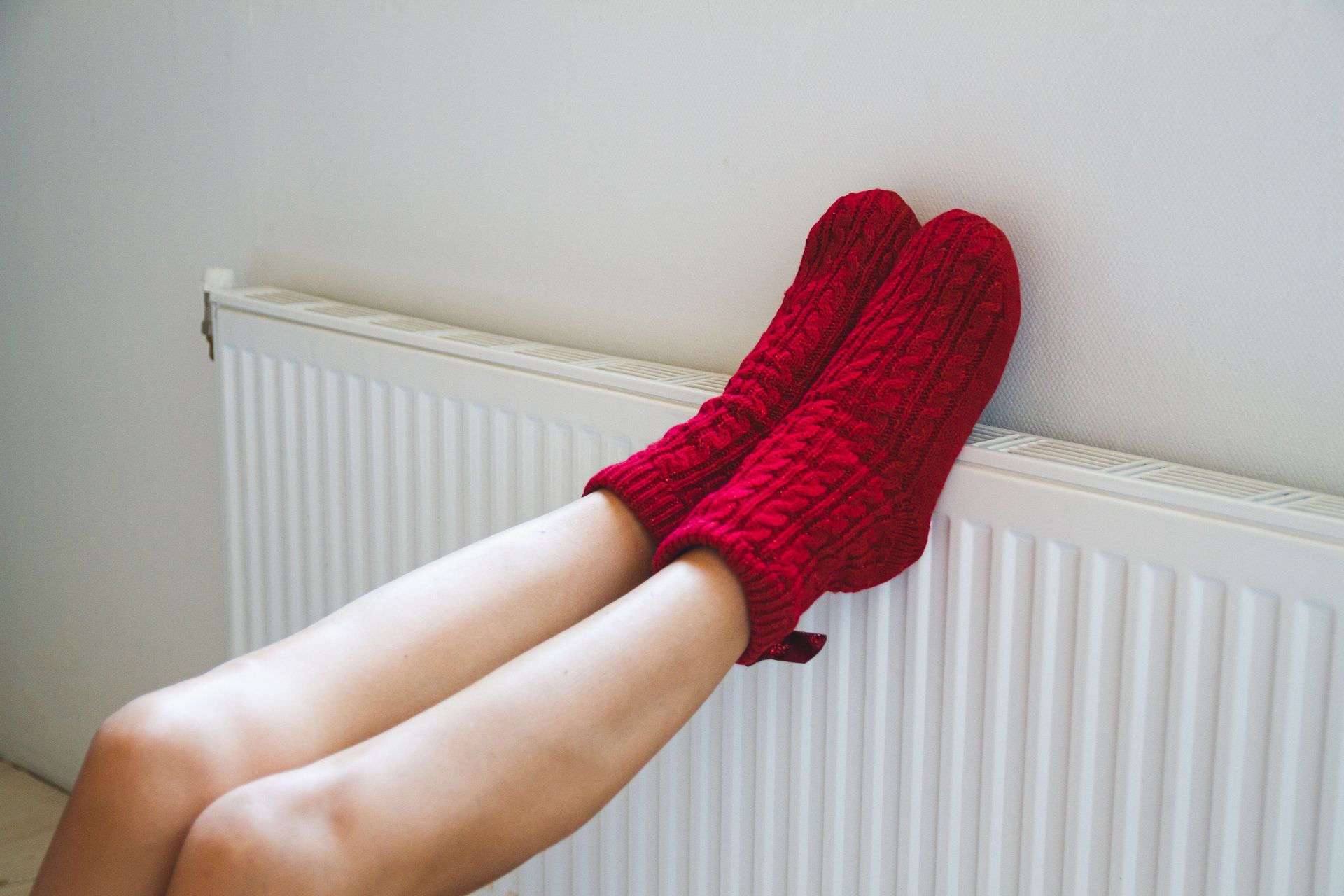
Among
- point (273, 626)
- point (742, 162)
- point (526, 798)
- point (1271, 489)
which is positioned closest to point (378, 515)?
point (273, 626)

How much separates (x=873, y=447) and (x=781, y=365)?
0.11m

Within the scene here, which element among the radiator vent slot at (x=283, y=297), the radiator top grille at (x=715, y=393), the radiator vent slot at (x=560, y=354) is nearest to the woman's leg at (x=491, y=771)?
the radiator top grille at (x=715, y=393)

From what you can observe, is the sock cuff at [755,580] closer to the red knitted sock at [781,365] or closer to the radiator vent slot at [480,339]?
the red knitted sock at [781,365]

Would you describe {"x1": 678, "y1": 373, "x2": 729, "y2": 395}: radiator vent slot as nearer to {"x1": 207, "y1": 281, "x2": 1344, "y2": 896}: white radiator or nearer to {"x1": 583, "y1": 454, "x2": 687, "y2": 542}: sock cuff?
{"x1": 207, "y1": 281, "x2": 1344, "y2": 896}: white radiator

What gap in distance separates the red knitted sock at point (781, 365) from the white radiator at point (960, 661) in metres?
0.06

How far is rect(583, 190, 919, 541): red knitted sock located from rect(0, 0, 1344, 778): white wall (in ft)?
0.13

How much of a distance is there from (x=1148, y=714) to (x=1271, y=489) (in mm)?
139

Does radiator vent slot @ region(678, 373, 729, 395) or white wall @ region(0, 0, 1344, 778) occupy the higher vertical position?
white wall @ region(0, 0, 1344, 778)

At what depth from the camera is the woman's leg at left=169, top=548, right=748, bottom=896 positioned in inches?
19.9

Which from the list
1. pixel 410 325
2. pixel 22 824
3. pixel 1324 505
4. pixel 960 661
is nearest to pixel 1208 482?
pixel 1324 505

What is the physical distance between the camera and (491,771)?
0.55 meters

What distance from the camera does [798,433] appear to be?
2.46 feet

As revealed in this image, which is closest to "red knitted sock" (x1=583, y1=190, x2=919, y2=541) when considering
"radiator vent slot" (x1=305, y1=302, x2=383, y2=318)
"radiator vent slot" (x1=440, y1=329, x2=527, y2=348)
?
"radiator vent slot" (x1=440, y1=329, x2=527, y2=348)

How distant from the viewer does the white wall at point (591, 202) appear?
0.69 m
